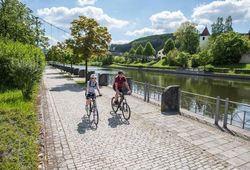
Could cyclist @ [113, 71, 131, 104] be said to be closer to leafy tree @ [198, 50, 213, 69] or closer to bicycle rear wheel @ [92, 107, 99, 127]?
bicycle rear wheel @ [92, 107, 99, 127]

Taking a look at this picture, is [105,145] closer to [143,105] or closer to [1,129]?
[1,129]

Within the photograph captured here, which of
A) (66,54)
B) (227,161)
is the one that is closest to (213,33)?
(66,54)

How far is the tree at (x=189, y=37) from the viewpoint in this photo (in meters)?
76.7

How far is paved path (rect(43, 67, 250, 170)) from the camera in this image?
5.09m

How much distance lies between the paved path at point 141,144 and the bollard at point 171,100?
39.5 inches

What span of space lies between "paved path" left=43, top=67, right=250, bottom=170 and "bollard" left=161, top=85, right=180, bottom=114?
3.29ft

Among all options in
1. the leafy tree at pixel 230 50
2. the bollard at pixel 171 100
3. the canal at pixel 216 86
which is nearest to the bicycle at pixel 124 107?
the bollard at pixel 171 100

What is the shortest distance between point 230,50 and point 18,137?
5935 centimetres

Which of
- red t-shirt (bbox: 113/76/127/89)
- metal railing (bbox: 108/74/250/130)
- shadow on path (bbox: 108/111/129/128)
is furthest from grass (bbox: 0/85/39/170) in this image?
metal railing (bbox: 108/74/250/130)

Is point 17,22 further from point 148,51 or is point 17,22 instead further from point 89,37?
point 148,51

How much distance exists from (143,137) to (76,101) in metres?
6.56

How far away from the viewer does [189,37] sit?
77.0 metres

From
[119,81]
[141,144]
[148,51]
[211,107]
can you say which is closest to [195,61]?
[148,51]

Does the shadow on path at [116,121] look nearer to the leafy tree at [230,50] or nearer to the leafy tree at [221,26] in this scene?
the leafy tree at [230,50]
